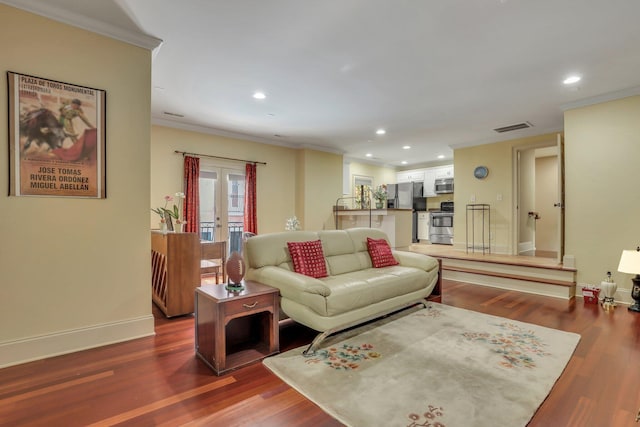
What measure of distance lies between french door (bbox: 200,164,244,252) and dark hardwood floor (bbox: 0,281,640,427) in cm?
315

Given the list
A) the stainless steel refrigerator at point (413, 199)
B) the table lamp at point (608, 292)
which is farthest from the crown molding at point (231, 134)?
the table lamp at point (608, 292)

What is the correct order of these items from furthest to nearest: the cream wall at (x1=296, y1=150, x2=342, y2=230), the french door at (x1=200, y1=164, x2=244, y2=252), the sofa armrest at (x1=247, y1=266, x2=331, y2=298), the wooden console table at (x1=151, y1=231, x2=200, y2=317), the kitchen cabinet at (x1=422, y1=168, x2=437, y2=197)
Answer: the kitchen cabinet at (x1=422, y1=168, x2=437, y2=197)
the cream wall at (x1=296, y1=150, x2=342, y2=230)
the french door at (x1=200, y1=164, x2=244, y2=252)
the wooden console table at (x1=151, y1=231, x2=200, y2=317)
the sofa armrest at (x1=247, y1=266, x2=331, y2=298)

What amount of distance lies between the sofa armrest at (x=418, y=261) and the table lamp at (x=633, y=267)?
81.3 inches

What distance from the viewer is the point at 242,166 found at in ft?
20.3

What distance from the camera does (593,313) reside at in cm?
357

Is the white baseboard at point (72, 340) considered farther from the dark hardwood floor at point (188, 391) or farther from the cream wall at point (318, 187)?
the cream wall at point (318, 187)

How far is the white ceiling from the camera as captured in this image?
237 centimetres

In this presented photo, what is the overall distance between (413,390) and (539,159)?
25.6 feet

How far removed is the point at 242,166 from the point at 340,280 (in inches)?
157

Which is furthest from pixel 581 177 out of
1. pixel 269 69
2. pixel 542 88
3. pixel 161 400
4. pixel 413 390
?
pixel 161 400

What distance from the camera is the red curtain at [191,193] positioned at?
17.8 feet

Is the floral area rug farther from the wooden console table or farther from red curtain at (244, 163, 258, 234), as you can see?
red curtain at (244, 163, 258, 234)

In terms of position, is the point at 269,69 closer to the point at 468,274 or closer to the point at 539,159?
the point at 468,274

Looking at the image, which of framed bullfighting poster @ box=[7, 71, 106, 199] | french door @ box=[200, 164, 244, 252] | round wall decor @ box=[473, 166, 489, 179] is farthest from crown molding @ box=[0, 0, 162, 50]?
round wall decor @ box=[473, 166, 489, 179]
